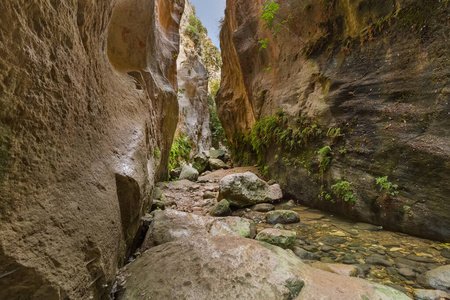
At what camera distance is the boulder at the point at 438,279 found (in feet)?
6.47

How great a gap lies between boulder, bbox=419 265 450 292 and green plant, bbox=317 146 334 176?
8.99 feet

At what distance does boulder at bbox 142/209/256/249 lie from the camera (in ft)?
8.95

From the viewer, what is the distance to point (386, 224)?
11.6 feet

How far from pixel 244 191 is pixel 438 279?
3.50 metres

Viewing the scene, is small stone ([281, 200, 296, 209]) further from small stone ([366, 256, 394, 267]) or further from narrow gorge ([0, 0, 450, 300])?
small stone ([366, 256, 394, 267])

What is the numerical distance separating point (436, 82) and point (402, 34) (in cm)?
119

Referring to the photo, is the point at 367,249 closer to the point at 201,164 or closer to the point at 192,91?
the point at 201,164

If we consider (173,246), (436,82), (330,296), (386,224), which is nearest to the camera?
(330,296)

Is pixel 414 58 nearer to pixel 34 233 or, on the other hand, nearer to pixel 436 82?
pixel 436 82

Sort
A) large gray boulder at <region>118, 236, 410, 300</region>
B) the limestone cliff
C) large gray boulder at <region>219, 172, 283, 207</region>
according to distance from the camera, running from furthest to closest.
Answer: the limestone cliff, large gray boulder at <region>219, 172, 283, 207</region>, large gray boulder at <region>118, 236, 410, 300</region>

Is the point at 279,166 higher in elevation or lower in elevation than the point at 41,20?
lower

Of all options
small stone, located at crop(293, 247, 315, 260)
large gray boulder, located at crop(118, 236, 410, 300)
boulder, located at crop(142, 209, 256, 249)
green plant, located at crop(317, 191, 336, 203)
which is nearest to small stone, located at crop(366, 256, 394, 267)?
small stone, located at crop(293, 247, 315, 260)

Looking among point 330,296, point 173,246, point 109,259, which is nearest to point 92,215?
point 109,259

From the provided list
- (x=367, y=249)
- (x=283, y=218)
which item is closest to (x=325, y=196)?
(x=283, y=218)
